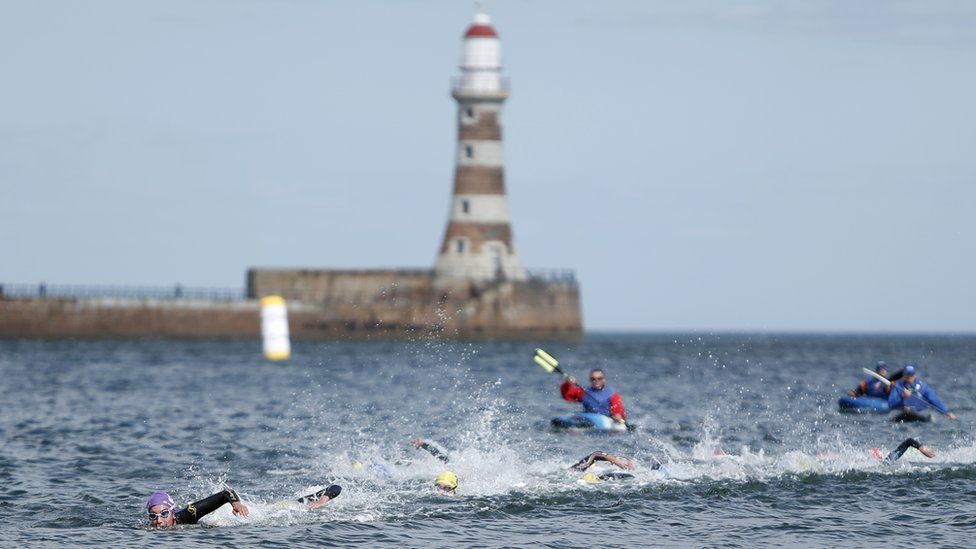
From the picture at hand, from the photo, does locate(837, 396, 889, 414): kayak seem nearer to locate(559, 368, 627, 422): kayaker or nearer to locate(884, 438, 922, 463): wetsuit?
locate(559, 368, 627, 422): kayaker

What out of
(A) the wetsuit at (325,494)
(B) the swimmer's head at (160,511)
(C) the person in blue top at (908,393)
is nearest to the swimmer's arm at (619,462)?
(A) the wetsuit at (325,494)

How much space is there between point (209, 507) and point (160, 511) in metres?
0.62

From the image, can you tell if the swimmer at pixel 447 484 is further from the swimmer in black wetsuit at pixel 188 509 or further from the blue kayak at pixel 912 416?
the blue kayak at pixel 912 416

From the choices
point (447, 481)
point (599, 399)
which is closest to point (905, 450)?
point (599, 399)

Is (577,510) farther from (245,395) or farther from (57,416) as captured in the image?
(245,395)

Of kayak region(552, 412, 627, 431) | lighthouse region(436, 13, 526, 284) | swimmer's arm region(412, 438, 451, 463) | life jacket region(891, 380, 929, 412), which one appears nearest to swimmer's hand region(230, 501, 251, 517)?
swimmer's arm region(412, 438, 451, 463)

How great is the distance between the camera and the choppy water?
788 inches

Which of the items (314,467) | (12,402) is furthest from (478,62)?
(314,467)

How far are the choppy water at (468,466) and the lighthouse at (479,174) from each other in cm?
2868

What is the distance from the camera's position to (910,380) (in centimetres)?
3603

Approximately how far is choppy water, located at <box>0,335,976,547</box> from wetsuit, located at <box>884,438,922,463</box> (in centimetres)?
22

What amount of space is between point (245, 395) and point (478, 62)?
3633 cm

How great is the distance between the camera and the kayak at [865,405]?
123ft

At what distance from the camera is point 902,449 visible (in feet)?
85.0
